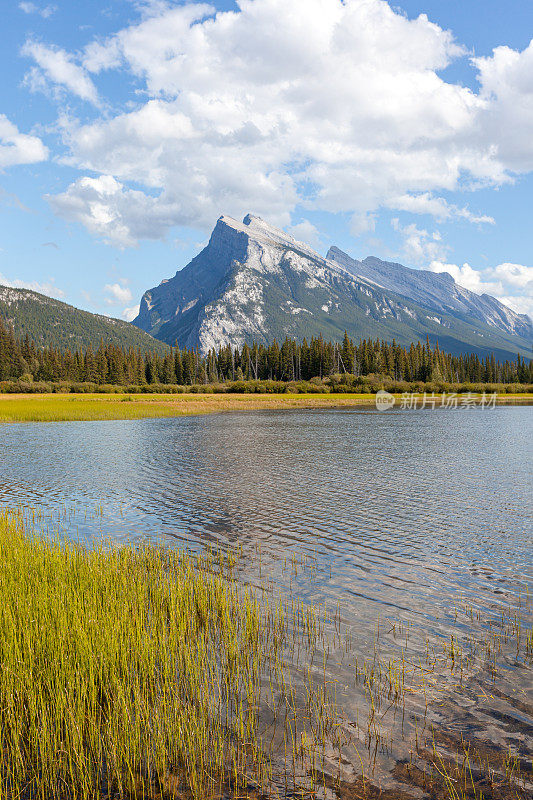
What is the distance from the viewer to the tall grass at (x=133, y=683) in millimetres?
6301

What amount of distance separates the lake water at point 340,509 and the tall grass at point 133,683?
7.95 ft

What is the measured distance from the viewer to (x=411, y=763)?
21.9ft

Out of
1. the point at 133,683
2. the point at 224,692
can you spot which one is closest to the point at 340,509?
the point at 224,692

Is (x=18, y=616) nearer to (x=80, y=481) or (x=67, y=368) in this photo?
(x=80, y=481)

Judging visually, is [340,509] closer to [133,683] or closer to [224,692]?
[224,692]

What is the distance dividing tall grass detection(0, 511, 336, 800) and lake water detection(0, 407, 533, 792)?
242cm

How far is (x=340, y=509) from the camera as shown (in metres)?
22.2

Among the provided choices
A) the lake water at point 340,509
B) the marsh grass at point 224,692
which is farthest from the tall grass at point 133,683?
the lake water at point 340,509

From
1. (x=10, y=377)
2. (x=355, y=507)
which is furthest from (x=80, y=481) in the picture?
(x=10, y=377)

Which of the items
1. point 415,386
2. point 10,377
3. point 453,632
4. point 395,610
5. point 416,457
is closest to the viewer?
point 453,632

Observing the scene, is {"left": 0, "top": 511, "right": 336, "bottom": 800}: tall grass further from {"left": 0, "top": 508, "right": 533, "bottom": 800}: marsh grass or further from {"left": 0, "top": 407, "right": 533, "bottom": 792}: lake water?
{"left": 0, "top": 407, "right": 533, "bottom": 792}: lake water

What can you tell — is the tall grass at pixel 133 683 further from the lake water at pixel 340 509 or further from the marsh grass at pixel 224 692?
the lake water at pixel 340 509

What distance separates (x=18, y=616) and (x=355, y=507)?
1570cm

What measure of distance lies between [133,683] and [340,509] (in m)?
15.1
